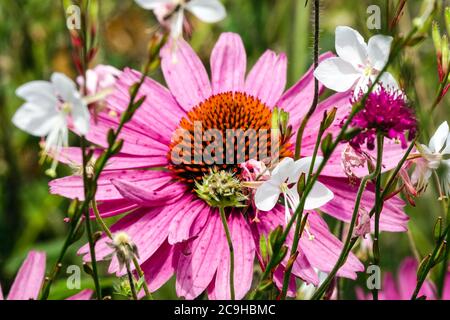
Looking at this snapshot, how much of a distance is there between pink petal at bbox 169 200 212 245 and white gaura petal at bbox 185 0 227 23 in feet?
0.63

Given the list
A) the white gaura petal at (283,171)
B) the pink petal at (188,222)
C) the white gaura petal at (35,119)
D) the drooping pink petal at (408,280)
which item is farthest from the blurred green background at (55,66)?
the white gaura petal at (35,119)

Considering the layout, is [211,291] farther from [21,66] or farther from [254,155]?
[21,66]

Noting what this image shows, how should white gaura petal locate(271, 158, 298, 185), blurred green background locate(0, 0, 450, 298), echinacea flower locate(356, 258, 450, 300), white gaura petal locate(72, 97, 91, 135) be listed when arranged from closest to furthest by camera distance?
white gaura petal locate(72, 97, 91, 135), white gaura petal locate(271, 158, 298, 185), echinacea flower locate(356, 258, 450, 300), blurred green background locate(0, 0, 450, 298)

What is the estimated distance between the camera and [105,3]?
1154 millimetres

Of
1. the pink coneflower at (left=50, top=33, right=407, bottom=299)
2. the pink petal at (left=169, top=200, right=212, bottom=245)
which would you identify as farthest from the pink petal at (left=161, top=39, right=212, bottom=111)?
the pink petal at (left=169, top=200, right=212, bottom=245)

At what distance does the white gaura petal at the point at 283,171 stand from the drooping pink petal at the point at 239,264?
8cm

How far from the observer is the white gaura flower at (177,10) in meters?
0.36

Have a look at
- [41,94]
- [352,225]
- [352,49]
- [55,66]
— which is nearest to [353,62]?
[352,49]

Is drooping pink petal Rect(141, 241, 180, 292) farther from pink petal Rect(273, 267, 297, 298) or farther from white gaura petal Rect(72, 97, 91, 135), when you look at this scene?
white gaura petal Rect(72, 97, 91, 135)

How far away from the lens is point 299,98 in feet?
2.20

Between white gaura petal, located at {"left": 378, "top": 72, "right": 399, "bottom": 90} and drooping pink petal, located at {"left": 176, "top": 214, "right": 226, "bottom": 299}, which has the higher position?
white gaura petal, located at {"left": 378, "top": 72, "right": 399, "bottom": 90}

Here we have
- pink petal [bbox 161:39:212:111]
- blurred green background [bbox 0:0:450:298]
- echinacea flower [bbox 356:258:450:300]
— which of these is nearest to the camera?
pink petal [bbox 161:39:212:111]

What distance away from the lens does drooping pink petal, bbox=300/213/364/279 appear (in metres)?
0.53
